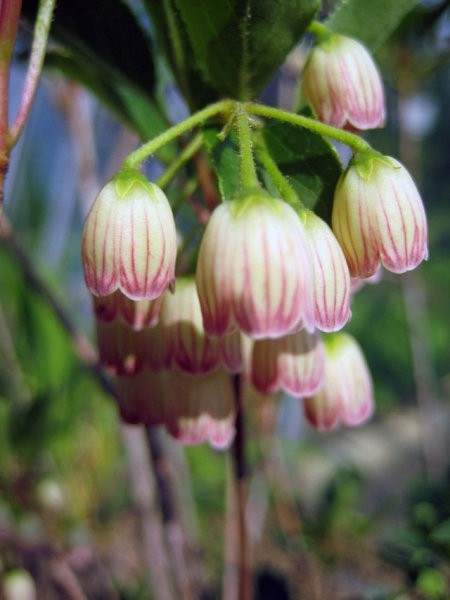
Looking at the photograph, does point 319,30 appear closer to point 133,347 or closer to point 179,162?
point 179,162

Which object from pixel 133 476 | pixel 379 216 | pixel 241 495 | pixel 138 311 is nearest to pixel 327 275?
pixel 379 216

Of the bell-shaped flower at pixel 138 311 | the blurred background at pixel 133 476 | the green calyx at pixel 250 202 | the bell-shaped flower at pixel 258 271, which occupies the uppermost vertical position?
the green calyx at pixel 250 202

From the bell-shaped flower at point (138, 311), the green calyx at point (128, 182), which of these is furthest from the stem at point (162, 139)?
the bell-shaped flower at point (138, 311)

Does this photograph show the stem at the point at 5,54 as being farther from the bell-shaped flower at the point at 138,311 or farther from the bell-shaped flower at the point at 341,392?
the bell-shaped flower at the point at 341,392

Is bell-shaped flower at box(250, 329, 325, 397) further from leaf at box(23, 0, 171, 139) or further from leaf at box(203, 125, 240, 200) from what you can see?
leaf at box(23, 0, 171, 139)

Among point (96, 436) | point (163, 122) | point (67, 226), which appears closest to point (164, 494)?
point (163, 122)

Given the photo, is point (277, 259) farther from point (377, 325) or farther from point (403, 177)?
point (377, 325)
